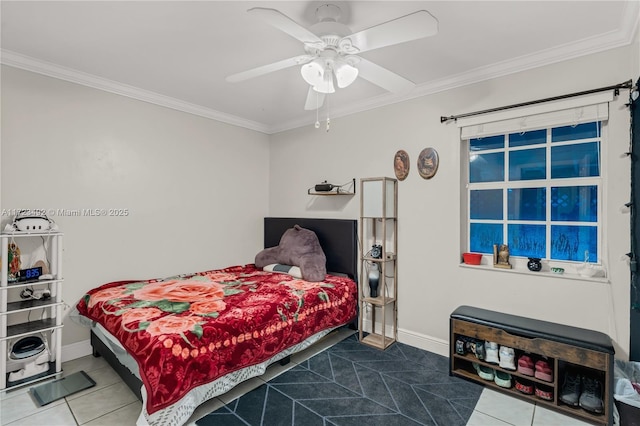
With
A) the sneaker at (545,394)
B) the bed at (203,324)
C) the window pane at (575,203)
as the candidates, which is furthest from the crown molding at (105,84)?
the sneaker at (545,394)

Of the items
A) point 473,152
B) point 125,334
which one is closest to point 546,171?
point 473,152

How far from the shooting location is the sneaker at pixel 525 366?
232cm

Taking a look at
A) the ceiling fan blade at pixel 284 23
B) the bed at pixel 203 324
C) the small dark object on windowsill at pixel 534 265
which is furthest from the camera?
the small dark object on windowsill at pixel 534 265

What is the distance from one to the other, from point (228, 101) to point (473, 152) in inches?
105

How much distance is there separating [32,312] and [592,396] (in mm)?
4296

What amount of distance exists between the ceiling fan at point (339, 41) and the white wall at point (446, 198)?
111 cm

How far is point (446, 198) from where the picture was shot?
304 centimetres

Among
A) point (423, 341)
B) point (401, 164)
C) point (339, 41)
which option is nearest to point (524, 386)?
point (423, 341)

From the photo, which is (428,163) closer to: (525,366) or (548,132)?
(548,132)

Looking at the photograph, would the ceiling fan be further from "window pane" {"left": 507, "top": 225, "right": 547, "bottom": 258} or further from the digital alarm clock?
the digital alarm clock

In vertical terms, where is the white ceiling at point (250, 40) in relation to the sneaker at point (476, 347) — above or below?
above

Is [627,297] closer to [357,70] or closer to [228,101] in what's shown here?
[357,70]

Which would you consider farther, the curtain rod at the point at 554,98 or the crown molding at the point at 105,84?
the crown molding at the point at 105,84

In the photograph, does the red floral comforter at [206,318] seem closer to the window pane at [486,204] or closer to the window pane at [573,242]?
the window pane at [486,204]
